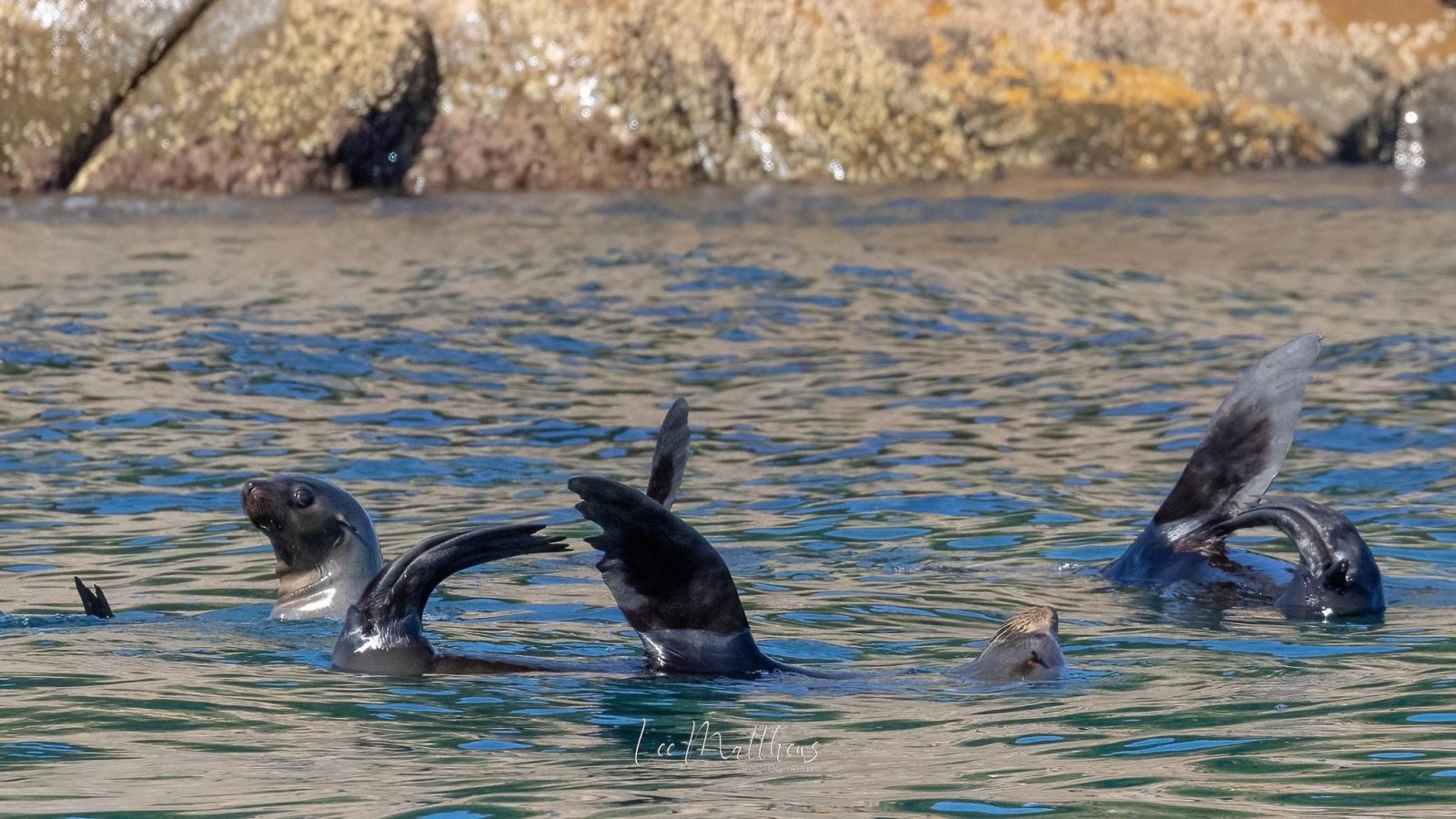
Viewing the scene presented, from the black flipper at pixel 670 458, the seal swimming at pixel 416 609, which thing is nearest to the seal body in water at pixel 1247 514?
the black flipper at pixel 670 458

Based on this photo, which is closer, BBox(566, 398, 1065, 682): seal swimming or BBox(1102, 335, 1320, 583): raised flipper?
BBox(566, 398, 1065, 682): seal swimming

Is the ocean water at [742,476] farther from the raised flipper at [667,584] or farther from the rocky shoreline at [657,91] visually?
the rocky shoreline at [657,91]

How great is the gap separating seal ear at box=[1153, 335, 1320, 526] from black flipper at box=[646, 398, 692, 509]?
134cm

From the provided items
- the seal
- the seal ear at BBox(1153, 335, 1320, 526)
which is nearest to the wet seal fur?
the seal

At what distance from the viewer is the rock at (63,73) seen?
1545 cm

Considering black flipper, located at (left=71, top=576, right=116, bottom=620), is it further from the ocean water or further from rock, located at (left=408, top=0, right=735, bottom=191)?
rock, located at (left=408, top=0, right=735, bottom=191)

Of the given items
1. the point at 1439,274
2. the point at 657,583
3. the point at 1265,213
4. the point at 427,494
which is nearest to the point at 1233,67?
the point at 1265,213

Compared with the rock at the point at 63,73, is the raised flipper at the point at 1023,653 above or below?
below

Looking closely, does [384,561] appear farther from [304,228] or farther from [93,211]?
[93,211]

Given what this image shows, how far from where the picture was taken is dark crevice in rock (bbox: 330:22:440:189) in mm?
15727

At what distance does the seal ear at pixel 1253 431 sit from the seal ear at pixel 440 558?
190cm

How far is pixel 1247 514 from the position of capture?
4887mm

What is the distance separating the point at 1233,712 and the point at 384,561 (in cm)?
246

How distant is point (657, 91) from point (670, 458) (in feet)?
38.0
